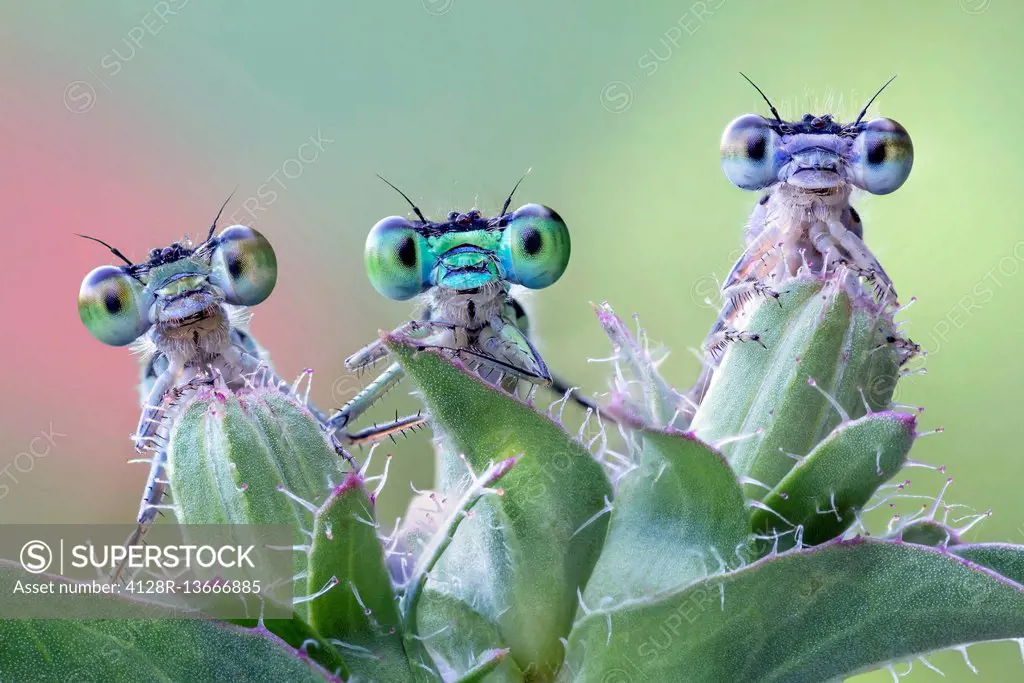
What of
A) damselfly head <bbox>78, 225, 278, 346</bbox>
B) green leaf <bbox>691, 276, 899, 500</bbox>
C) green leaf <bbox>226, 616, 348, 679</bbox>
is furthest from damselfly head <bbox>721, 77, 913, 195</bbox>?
green leaf <bbox>226, 616, 348, 679</bbox>

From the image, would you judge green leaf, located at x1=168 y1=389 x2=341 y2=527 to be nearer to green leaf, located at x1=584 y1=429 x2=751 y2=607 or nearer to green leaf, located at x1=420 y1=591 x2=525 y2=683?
green leaf, located at x1=420 y1=591 x2=525 y2=683

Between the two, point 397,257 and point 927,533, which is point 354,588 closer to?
point 927,533

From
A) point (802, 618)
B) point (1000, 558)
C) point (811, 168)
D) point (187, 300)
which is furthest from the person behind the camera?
point (811, 168)

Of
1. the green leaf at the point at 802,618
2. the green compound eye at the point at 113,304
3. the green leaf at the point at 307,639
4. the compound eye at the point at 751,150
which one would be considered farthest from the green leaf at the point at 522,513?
the compound eye at the point at 751,150

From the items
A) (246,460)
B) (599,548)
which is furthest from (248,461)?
(599,548)

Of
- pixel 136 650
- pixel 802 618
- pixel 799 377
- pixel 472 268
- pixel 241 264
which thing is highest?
pixel 241 264

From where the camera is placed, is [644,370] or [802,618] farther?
[644,370]
